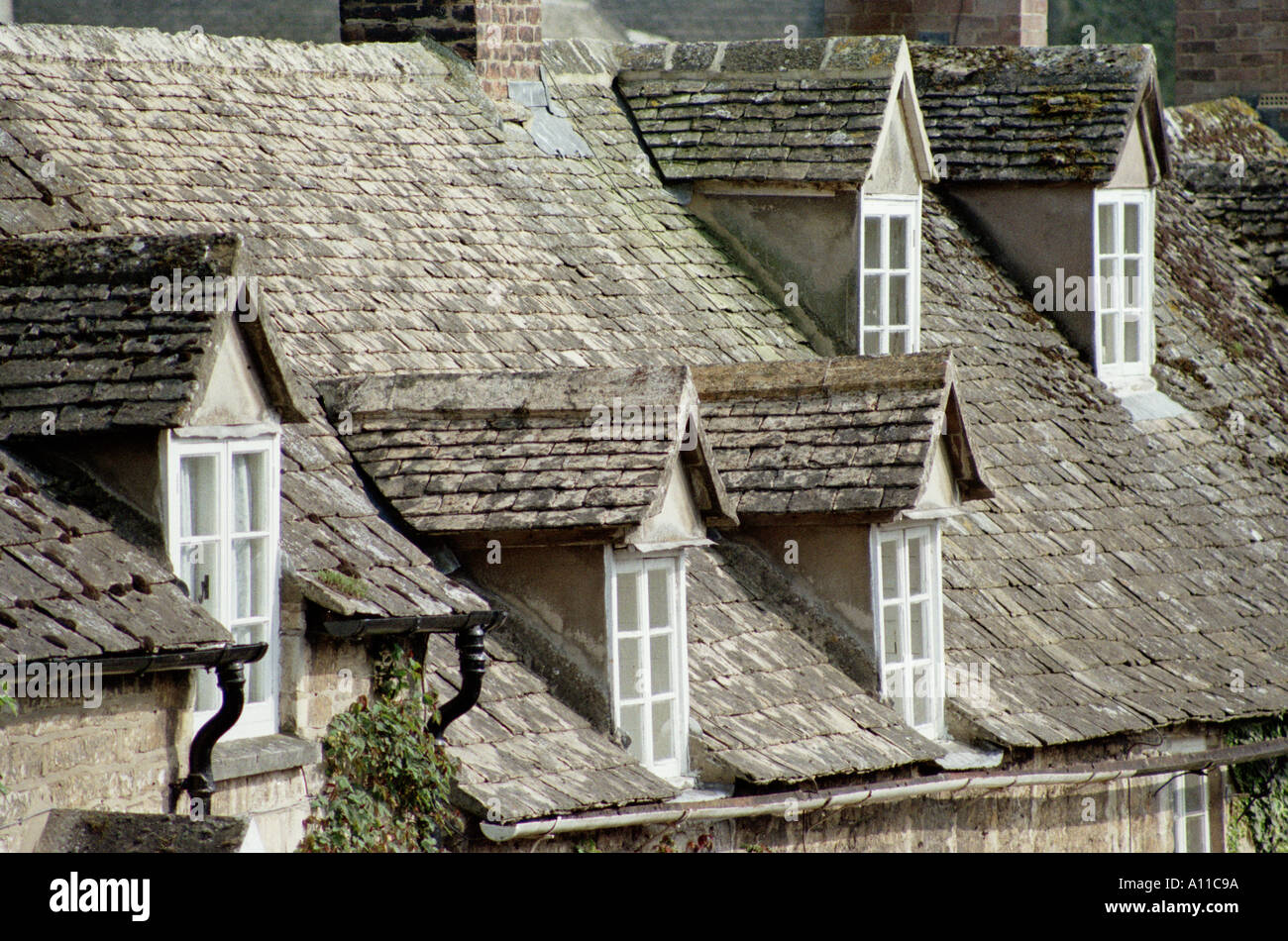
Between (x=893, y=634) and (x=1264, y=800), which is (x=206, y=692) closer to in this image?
(x=893, y=634)

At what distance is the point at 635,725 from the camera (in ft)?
36.6

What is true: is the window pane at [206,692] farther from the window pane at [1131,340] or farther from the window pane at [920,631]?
the window pane at [1131,340]

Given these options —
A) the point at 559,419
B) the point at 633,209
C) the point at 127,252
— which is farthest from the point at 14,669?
the point at 633,209

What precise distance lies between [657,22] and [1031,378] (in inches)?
397

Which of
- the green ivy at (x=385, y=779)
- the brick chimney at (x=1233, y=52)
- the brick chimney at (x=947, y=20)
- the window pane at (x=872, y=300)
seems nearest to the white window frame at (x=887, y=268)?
the window pane at (x=872, y=300)

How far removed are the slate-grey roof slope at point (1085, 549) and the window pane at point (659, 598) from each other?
2.65m

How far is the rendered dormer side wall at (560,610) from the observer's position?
10.9 m

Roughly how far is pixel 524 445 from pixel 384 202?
3393 millimetres

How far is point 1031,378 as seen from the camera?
1720 centimetres

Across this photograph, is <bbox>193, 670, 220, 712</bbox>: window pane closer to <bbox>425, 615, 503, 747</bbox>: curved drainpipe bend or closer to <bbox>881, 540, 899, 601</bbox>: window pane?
<bbox>425, 615, 503, 747</bbox>: curved drainpipe bend

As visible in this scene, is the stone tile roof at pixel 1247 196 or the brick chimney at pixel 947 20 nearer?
the stone tile roof at pixel 1247 196

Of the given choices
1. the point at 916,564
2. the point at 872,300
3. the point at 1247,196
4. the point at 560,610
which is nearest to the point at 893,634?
the point at 916,564

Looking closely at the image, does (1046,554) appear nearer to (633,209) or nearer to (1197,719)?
(1197,719)

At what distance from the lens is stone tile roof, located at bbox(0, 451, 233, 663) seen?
7.82 meters
